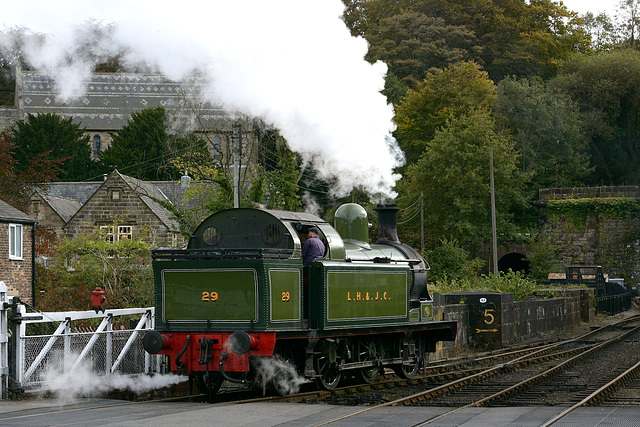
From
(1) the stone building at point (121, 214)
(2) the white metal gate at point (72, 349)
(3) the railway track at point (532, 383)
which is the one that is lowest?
(3) the railway track at point (532, 383)

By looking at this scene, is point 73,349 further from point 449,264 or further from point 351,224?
point 449,264

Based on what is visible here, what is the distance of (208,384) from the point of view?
1248cm

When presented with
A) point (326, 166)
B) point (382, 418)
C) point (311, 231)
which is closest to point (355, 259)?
point (311, 231)

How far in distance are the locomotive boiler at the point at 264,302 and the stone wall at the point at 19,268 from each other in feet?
44.8

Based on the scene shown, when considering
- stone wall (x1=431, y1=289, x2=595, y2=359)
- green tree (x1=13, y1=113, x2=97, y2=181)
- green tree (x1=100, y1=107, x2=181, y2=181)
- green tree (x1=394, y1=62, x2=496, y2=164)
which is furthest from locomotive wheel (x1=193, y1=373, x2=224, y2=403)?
green tree (x1=13, y1=113, x2=97, y2=181)

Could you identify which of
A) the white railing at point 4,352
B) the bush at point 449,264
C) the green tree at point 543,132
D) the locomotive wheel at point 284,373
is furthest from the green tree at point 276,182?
the green tree at point 543,132

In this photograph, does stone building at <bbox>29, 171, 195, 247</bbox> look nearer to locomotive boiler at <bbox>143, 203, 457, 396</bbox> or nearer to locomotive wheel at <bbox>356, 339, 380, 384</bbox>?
locomotive wheel at <bbox>356, 339, 380, 384</bbox>

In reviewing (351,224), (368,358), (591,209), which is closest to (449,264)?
(351,224)

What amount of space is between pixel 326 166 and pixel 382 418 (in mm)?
9495

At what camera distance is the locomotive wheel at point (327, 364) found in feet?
43.2

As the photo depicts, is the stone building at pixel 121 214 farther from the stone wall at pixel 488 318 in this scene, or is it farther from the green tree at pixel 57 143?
the green tree at pixel 57 143

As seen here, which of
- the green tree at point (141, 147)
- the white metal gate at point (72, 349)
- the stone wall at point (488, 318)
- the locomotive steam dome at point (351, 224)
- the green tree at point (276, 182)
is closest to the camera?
the white metal gate at point (72, 349)

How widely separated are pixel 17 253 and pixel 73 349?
550 inches

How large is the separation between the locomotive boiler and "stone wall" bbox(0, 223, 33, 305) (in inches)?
538
